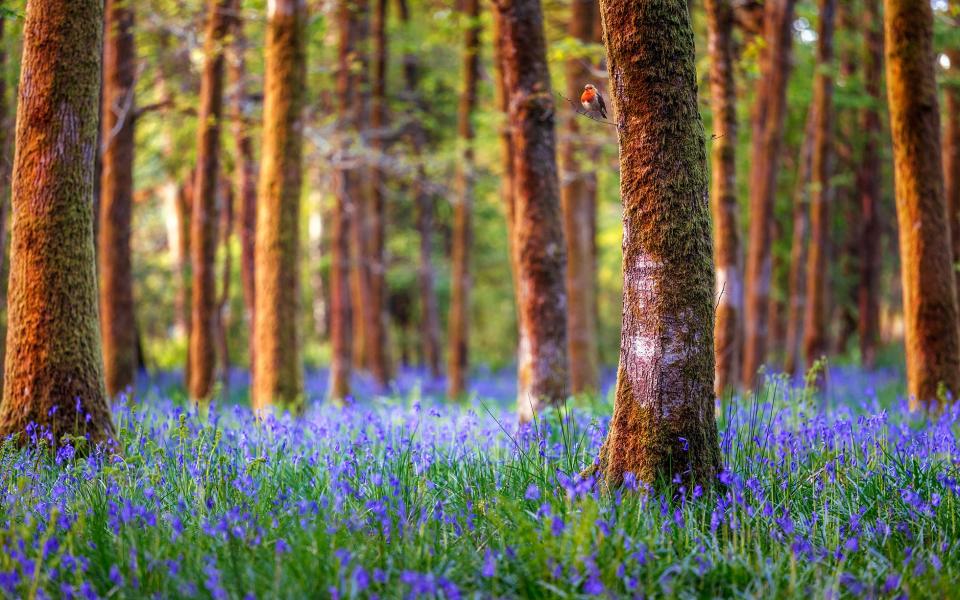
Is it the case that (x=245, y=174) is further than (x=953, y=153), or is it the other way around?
(x=245, y=174)

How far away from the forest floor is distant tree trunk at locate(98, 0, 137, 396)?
7.39 m

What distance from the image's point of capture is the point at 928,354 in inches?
315

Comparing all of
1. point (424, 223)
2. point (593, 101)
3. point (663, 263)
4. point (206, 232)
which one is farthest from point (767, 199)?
point (663, 263)

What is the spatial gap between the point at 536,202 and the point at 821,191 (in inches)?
340

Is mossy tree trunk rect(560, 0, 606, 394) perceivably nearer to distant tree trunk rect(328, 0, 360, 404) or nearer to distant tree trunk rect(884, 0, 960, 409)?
distant tree trunk rect(328, 0, 360, 404)

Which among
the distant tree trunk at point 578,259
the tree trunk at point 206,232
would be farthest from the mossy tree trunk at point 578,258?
the tree trunk at point 206,232

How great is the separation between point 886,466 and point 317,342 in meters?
31.2

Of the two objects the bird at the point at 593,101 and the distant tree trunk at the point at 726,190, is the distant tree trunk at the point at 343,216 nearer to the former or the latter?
the distant tree trunk at the point at 726,190

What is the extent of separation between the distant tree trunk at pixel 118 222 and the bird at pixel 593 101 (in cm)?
918

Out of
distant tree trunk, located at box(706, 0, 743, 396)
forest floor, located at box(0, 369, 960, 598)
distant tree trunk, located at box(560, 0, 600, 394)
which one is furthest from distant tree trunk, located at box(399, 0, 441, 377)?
forest floor, located at box(0, 369, 960, 598)

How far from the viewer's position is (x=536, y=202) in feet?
27.5

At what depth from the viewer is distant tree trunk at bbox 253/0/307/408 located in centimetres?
1012

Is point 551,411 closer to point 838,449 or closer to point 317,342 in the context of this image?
→ point 838,449

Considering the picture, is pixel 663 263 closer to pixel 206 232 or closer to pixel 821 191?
pixel 206 232
